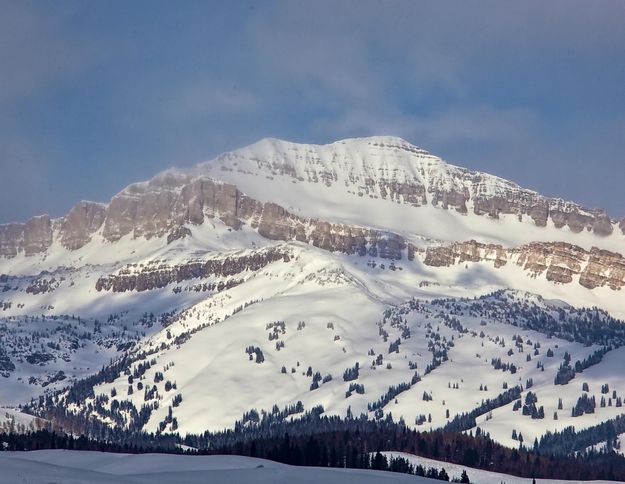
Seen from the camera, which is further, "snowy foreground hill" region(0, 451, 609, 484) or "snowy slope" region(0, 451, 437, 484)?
"snowy foreground hill" region(0, 451, 609, 484)

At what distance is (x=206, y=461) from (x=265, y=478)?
38083 millimetres

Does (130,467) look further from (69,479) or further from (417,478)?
(69,479)

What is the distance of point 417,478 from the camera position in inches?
6545

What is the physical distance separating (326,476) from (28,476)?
45.2 m

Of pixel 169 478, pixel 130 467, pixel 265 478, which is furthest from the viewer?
pixel 130 467

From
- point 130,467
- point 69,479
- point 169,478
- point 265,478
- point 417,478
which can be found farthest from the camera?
point 130,467

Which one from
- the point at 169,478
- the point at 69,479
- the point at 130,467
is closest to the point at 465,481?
the point at 130,467

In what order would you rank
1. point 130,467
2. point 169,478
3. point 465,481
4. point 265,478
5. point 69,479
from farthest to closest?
point 465,481 → point 130,467 → point 265,478 → point 169,478 → point 69,479

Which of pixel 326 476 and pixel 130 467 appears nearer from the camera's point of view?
pixel 326 476

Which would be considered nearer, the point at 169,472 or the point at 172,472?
the point at 172,472

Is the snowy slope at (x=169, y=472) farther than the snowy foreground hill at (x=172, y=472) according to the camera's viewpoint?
No

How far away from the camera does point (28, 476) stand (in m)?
124

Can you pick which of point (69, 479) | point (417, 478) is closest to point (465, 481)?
point (417, 478)

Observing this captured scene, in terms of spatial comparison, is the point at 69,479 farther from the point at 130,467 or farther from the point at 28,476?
the point at 130,467
